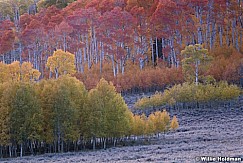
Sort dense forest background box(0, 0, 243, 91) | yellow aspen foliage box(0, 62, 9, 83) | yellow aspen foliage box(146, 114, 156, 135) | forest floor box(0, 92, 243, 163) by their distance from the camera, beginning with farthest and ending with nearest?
dense forest background box(0, 0, 243, 91) < yellow aspen foliage box(0, 62, 9, 83) < yellow aspen foliage box(146, 114, 156, 135) < forest floor box(0, 92, 243, 163)

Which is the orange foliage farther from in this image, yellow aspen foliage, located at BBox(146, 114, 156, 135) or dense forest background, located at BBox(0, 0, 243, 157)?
yellow aspen foliage, located at BBox(146, 114, 156, 135)

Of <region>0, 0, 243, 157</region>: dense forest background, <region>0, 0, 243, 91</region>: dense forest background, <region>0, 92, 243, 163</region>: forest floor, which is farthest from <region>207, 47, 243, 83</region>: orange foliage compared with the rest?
<region>0, 92, 243, 163</region>: forest floor

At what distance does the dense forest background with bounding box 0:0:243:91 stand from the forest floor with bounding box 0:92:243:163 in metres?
7.62

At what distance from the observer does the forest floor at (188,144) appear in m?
29.7

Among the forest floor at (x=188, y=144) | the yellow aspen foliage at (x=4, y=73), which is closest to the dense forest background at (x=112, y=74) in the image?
the yellow aspen foliage at (x=4, y=73)

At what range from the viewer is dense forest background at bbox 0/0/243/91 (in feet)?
229

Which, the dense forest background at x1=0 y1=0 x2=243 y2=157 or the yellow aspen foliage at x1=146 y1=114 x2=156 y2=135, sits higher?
the dense forest background at x1=0 y1=0 x2=243 y2=157

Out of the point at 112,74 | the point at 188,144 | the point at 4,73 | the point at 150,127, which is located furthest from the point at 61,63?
the point at 188,144

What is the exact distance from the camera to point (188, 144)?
36594 millimetres

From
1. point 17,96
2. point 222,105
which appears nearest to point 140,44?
point 222,105

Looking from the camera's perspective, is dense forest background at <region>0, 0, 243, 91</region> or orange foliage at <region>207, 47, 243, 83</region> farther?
dense forest background at <region>0, 0, 243, 91</region>

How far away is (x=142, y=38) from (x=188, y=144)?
47.3 m

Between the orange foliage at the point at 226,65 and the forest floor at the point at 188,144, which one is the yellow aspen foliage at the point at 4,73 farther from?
the orange foliage at the point at 226,65

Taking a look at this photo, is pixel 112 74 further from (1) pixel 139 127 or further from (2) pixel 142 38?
(1) pixel 139 127
